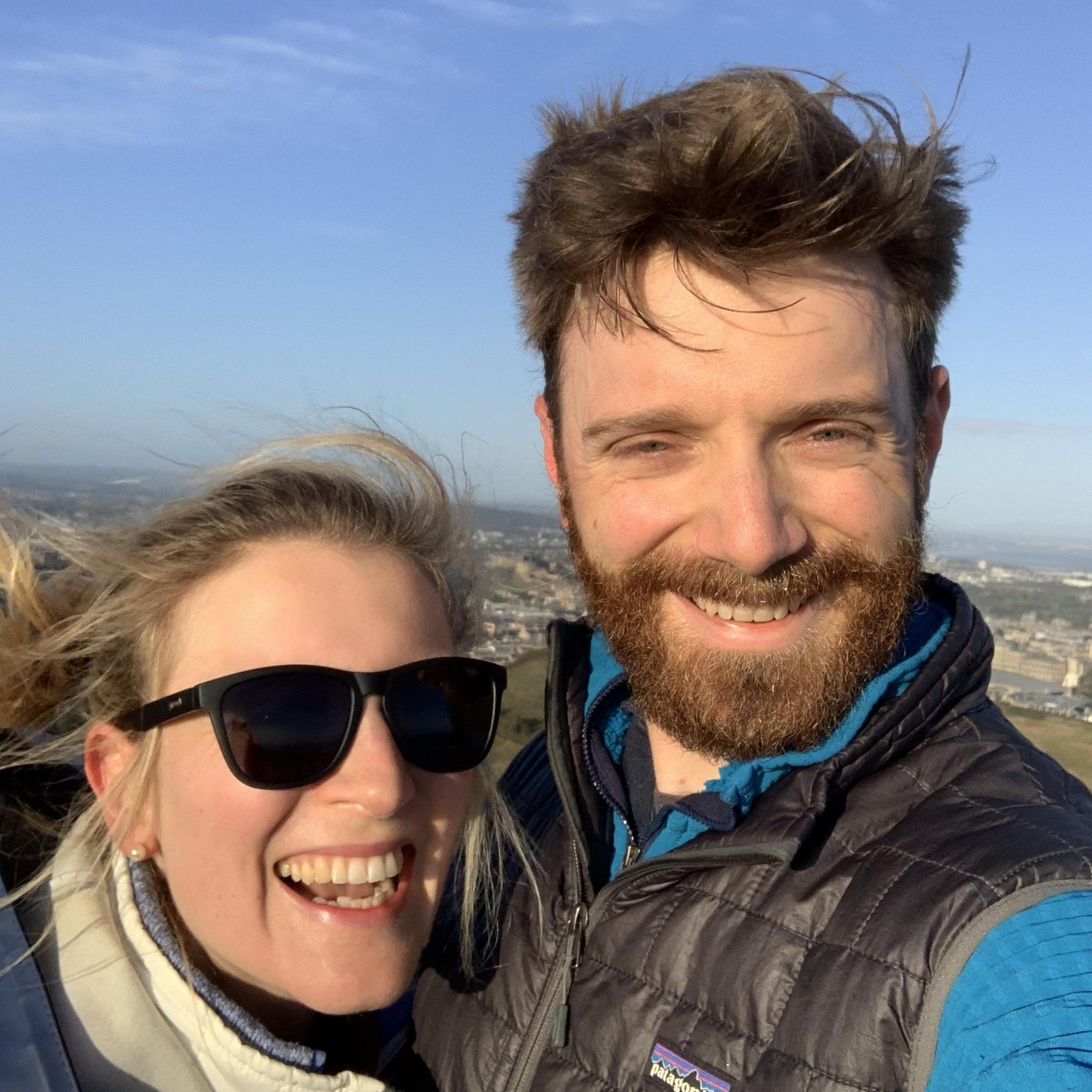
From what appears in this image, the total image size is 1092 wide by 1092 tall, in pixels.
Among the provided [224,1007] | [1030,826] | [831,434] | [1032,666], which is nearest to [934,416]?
[831,434]

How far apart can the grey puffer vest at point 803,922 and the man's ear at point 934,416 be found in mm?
313

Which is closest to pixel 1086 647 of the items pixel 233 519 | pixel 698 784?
pixel 698 784

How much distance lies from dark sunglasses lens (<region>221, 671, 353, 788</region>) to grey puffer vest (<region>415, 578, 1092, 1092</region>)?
63 cm

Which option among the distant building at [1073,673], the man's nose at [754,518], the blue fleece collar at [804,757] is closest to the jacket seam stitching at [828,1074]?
the blue fleece collar at [804,757]

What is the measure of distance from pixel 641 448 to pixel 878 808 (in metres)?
0.96

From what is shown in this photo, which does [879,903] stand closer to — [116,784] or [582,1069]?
[582,1069]

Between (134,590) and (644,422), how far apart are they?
1.22 m

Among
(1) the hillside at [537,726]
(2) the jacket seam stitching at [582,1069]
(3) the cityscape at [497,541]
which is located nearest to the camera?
(2) the jacket seam stitching at [582,1069]

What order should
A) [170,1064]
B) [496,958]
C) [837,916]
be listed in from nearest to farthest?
[837,916]
[170,1064]
[496,958]

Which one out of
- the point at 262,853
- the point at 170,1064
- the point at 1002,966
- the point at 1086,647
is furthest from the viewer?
the point at 1086,647

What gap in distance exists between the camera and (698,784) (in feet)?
7.32

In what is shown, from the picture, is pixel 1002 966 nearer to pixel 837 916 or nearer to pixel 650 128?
pixel 837 916

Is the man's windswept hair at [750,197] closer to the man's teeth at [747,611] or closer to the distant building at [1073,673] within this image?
the man's teeth at [747,611]

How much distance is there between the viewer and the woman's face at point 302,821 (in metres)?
1.85
